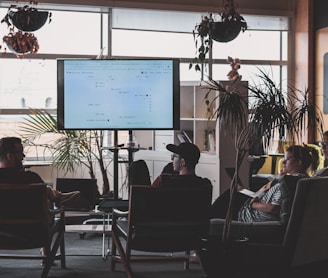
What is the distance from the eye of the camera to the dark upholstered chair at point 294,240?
4531 mm

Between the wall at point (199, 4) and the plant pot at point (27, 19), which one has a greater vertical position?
the wall at point (199, 4)

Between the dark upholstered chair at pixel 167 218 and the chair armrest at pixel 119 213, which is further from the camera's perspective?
the chair armrest at pixel 119 213

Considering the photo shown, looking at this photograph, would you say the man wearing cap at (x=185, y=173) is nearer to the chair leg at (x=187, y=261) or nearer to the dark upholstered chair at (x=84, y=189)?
the chair leg at (x=187, y=261)

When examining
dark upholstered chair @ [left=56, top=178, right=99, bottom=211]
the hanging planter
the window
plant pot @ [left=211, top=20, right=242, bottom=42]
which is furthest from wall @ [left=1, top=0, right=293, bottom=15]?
dark upholstered chair @ [left=56, top=178, right=99, bottom=211]

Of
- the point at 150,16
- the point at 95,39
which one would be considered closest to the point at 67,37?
the point at 95,39

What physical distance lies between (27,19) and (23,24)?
0.08m

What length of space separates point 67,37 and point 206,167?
8.96 feet

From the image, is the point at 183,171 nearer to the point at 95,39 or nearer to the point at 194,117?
the point at 194,117

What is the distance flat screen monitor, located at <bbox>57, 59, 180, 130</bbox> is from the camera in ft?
19.4

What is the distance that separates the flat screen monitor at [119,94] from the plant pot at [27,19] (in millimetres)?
1383

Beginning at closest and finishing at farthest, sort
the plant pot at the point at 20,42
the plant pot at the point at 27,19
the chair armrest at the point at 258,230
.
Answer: the chair armrest at the point at 258,230 < the plant pot at the point at 27,19 < the plant pot at the point at 20,42

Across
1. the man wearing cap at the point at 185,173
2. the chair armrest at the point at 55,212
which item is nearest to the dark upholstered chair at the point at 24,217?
the chair armrest at the point at 55,212

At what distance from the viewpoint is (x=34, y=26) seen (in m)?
7.10

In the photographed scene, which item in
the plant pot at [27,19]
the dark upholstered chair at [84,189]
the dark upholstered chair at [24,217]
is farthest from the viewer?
the plant pot at [27,19]
